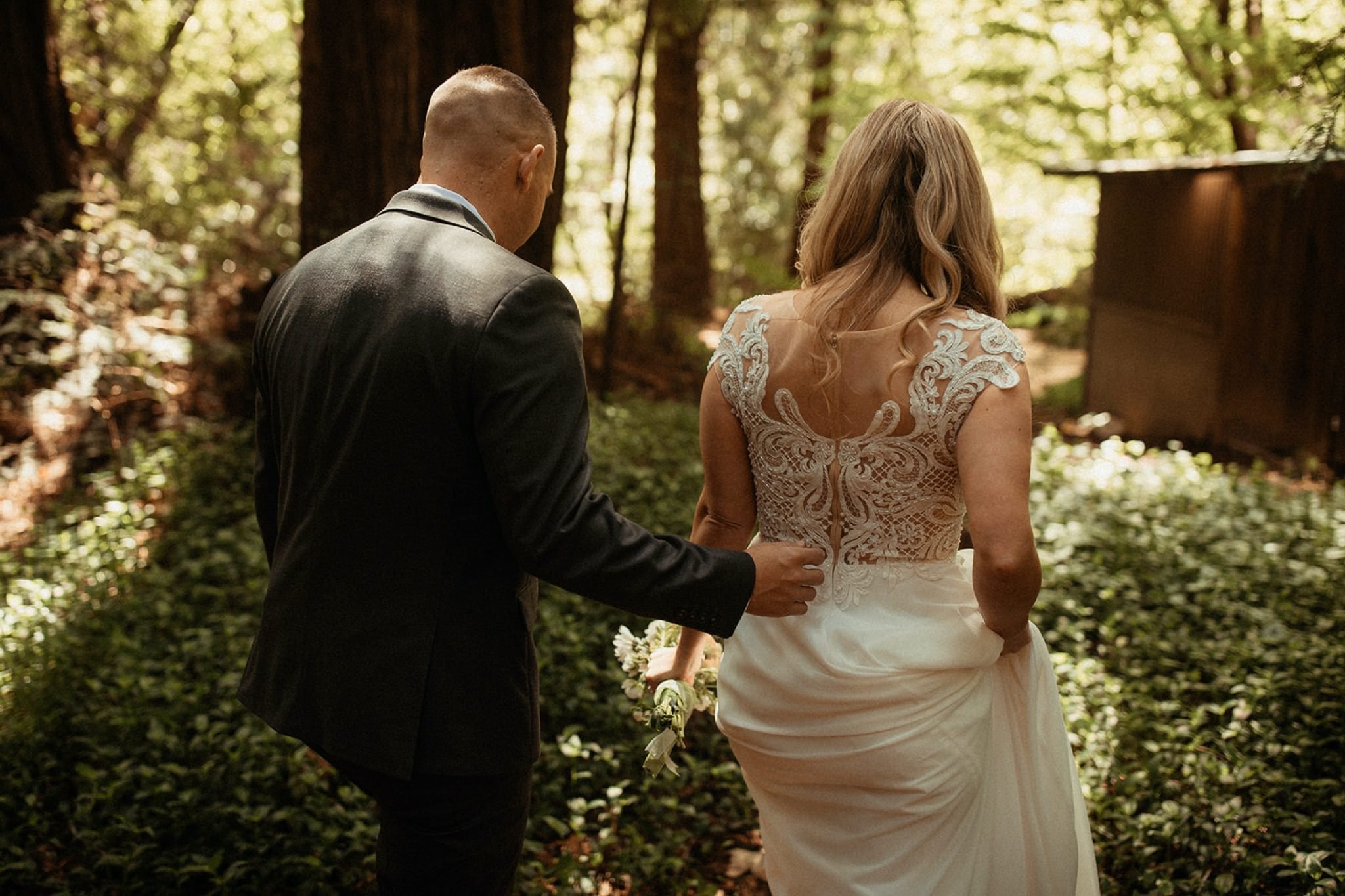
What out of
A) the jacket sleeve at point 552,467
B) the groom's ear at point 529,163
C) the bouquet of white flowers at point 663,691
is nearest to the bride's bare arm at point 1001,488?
the jacket sleeve at point 552,467

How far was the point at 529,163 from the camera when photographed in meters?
2.63

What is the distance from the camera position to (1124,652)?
5234 mm

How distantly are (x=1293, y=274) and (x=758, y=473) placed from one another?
948 centimetres

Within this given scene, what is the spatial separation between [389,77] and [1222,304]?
339 inches

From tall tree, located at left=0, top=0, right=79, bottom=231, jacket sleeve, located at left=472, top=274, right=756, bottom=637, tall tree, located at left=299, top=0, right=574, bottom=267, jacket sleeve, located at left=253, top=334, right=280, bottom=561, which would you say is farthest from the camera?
tall tree, located at left=0, top=0, right=79, bottom=231

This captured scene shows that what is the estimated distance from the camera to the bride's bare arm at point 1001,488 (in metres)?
2.33

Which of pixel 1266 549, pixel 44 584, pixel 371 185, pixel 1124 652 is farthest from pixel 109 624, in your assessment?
pixel 1266 549

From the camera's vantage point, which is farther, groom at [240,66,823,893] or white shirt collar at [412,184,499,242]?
white shirt collar at [412,184,499,242]

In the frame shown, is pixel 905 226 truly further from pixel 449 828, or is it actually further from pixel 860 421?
pixel 449 828

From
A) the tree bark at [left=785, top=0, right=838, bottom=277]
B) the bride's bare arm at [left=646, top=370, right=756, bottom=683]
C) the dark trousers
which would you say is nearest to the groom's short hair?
the bride's bare arm at [left=646, top=370, right=756, bottom=683]

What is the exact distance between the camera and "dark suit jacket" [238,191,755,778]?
226 centimetres

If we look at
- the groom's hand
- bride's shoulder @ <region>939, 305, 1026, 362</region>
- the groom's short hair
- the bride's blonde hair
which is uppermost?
the groom's short hair

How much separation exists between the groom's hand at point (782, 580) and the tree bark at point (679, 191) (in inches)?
396

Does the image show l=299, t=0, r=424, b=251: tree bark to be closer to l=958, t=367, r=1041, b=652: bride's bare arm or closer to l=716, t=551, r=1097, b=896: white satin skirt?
l=716, t=551, r=1097, b=896: white satin skirt
